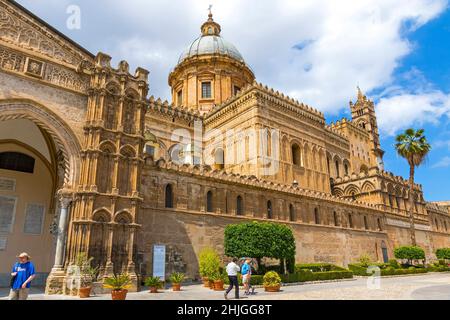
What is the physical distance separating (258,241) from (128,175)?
311 inches

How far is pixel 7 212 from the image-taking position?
17188 mm

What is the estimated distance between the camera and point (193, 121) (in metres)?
37.9

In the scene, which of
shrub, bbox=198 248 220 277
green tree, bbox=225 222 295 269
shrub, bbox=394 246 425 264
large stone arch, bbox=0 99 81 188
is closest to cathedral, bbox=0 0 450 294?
large stone arch, bbox=0 99 81 188

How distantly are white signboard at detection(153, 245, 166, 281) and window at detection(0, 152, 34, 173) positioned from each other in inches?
339

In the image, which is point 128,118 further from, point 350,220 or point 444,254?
point 444,254

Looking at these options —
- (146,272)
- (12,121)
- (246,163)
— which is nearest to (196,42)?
(246,163)

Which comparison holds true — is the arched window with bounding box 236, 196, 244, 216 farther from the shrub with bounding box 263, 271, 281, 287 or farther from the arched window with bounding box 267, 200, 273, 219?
the shrub with bounding box 263, 271, 281, 287

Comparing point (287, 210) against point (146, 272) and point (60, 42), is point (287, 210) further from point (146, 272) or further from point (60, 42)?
point (60, 42)

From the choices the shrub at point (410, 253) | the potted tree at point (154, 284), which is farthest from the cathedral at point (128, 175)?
the shrub at point (410, 253)

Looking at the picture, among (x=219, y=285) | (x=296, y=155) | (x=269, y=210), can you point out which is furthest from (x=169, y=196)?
(x=296, y=155)

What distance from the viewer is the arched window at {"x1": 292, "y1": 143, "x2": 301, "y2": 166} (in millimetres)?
35781

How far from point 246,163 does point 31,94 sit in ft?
67.6

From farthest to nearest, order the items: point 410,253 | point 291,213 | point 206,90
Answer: point 206,90
point 410,253
point 291,213

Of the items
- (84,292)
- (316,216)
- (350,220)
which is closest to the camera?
(84,292)
